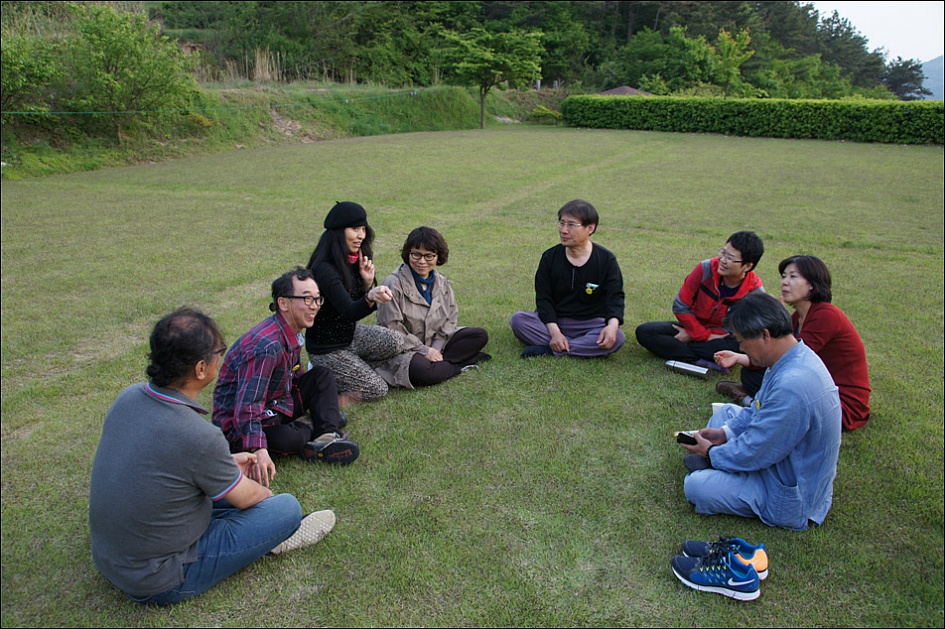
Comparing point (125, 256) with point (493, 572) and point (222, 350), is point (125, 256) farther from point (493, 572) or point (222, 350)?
point (493, 572)

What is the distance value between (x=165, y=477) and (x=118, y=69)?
19422mm

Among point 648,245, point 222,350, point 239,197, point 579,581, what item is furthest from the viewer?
point 239,197

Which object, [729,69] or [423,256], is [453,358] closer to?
[423,256]

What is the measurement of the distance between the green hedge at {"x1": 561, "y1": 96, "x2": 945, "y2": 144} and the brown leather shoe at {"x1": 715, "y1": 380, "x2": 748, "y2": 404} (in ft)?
90.9

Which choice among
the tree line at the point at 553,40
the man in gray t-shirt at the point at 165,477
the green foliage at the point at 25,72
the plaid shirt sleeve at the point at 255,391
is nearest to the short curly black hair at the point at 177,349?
the man in gray t-shirt at the point at 165,477

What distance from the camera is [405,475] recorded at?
333cm

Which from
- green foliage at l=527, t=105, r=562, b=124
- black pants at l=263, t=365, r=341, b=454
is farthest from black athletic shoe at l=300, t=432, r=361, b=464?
green foliage at l=527, t=105, r=562, b=124

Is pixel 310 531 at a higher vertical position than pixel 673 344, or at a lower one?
lower

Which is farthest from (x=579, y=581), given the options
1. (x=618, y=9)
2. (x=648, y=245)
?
(x=618, y=9)

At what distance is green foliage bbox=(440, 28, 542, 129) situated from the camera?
102 feet

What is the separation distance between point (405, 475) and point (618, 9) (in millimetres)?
56650

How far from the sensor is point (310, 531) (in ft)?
9.22

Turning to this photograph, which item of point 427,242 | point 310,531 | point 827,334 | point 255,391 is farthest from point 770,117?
point 310,531

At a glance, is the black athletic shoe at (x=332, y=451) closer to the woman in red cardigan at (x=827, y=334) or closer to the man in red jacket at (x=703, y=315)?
the woman in red cardigan at (x=827, y=334)
